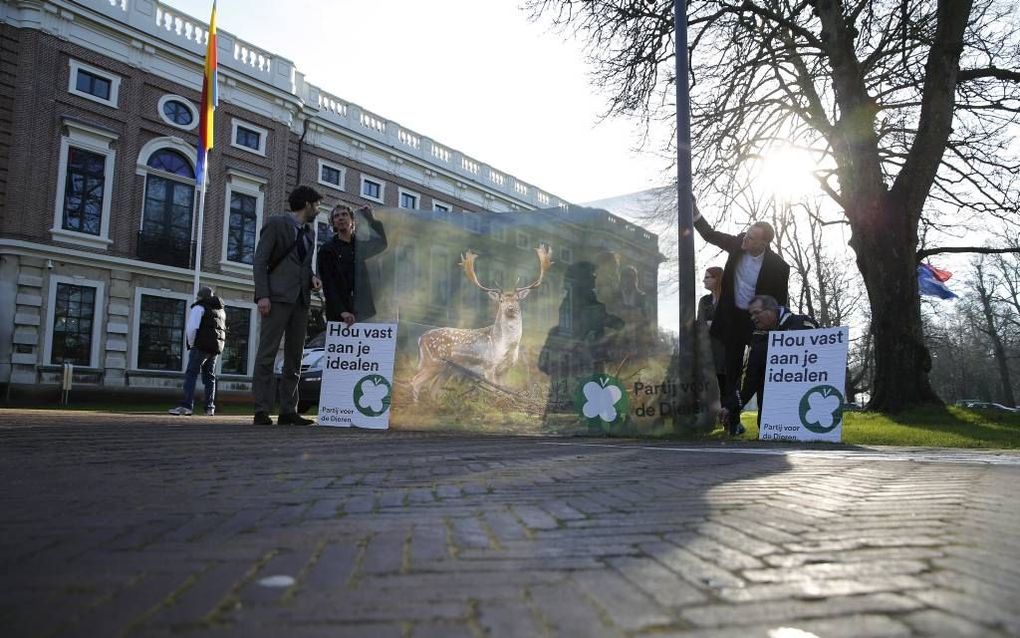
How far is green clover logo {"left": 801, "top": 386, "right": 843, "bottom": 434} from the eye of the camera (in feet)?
18.8

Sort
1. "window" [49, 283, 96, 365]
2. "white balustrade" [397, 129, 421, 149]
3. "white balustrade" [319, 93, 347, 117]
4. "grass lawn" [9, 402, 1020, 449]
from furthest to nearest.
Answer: "white balustrade" [397, 129, 421, 149]
"white balustrade" [319, 93, 347, 117]
"window" [49, 283, 96, 365]
"grass lawn" [9, 402, 1020, 449]

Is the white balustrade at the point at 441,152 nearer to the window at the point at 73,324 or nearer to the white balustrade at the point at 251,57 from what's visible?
the white balustrade at the point at 251,57

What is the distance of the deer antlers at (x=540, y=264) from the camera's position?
6891 millimetres

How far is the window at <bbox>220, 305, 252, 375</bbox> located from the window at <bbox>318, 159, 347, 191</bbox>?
687 cm

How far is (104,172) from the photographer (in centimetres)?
2045

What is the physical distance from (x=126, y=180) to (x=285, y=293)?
60.4 feet

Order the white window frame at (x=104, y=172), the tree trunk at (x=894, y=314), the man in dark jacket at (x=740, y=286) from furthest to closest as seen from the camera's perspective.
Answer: the white window frame at (x=104, y=172), the tree trunk at (x=894, y=314), the man in dark jacket at (x=740, y=286)

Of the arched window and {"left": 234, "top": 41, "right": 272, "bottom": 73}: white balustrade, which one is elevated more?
{"left": 234, "top": 41, "right": 272, "bottom": 73}: white balustrade

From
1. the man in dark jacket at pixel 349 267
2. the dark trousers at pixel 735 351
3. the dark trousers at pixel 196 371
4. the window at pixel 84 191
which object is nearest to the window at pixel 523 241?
the man in dark jacket at pixel 349 267

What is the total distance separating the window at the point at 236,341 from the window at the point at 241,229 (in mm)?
2010

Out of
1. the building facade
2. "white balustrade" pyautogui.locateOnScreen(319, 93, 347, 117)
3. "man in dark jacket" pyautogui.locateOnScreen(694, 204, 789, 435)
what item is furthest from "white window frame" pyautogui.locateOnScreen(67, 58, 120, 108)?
"man in dark jacket" pyautogui.locateOnScreen(694, 204, 789, 435)

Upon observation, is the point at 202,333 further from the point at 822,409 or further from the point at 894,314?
the point at 894,314

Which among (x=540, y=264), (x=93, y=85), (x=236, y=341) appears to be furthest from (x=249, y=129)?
(x=540, y=264)

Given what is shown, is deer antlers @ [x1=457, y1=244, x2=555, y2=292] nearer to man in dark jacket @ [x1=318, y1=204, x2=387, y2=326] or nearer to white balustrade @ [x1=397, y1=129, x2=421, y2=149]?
man in dark jacket @ [x1=318, y1=204, x2=387, y2=326]
